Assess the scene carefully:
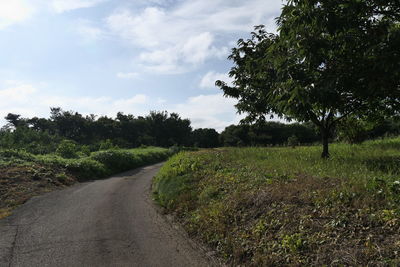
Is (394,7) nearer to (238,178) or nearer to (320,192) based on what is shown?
(320,192)

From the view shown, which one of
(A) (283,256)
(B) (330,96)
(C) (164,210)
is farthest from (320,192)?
(C) (164,210)

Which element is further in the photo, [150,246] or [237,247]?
[150,246]

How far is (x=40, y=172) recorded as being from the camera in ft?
48.1

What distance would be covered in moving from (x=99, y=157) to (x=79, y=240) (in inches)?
613

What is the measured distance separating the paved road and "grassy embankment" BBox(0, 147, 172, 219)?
3.67 feet

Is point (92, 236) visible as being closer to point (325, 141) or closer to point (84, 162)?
point (325, 141)

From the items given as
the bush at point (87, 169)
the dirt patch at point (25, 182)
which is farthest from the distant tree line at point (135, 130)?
the dirt patch at point (25, 182)

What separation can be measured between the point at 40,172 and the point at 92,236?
9572mm

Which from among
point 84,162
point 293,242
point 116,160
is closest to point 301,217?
point 293,242

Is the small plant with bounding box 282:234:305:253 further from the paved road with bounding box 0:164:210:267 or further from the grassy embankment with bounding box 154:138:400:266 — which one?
the paved road with bounding box 0:164:210:267

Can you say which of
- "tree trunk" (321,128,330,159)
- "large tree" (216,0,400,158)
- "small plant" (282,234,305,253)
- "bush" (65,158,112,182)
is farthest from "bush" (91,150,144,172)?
"small plant" (282,234,305,253)

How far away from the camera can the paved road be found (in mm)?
5520

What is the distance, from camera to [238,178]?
27.4ft

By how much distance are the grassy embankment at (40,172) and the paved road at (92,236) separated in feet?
3.67
